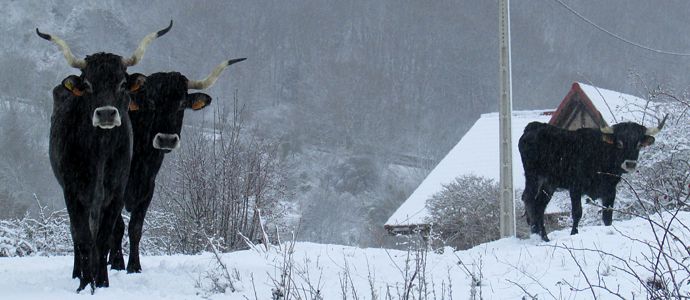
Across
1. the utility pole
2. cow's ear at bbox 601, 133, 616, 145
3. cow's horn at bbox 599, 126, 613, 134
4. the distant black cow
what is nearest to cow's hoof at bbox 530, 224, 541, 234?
the distant black cow

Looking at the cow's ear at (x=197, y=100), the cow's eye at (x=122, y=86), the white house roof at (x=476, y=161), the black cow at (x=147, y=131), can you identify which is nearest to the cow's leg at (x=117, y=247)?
the black cow at (x=147, y=131)

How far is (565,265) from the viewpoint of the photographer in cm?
839

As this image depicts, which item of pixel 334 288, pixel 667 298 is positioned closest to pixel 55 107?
pixel 334 288

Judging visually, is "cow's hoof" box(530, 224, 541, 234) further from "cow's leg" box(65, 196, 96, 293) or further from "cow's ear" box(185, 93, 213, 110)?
"cow's leg" box(65, 196, 96, 293)

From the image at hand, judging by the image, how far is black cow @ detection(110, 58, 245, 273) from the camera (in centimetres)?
873

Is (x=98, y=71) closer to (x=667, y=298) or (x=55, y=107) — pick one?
(x=55, y=107)

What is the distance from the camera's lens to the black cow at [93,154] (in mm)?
7270

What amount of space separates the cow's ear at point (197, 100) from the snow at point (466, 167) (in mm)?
15287

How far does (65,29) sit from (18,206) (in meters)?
76.7

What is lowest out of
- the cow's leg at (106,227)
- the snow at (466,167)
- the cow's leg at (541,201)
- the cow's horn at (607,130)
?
the cow's leg at (106,227)

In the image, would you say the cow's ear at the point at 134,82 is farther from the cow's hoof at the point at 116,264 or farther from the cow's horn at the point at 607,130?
the cow's horn at the point at 607,130

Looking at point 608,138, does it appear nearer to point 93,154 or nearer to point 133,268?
point 133,268

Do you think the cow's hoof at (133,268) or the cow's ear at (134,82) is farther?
the cow's hoof at (133,268)

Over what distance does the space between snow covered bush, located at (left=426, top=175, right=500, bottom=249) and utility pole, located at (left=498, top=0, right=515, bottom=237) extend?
22.9 ft
